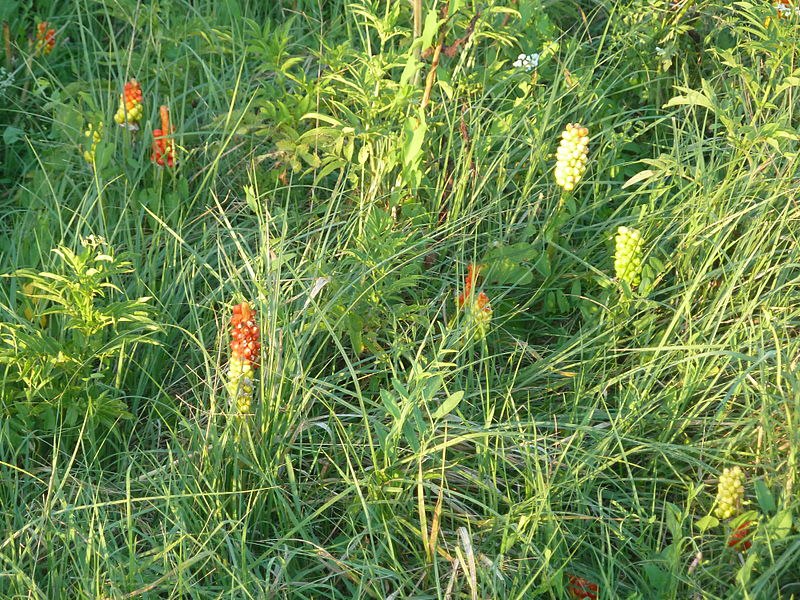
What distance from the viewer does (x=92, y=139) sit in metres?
2.61

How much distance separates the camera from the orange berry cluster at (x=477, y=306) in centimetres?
211

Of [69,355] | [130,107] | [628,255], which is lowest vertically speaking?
[69,355]

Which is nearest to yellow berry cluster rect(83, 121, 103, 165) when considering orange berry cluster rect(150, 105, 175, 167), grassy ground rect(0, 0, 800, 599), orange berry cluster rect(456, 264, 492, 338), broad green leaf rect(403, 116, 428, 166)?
grassy ground rect(0, 0, 800, 599)

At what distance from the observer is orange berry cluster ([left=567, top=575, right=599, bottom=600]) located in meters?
1.76

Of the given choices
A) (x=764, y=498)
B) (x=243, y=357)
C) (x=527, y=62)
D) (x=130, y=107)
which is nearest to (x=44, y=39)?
(x=130, y=107)

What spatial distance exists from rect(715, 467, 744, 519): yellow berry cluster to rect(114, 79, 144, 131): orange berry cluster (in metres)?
1.76

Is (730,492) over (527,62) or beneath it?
beneath

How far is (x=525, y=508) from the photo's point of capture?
186cm

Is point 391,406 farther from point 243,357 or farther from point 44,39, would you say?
point 44,39

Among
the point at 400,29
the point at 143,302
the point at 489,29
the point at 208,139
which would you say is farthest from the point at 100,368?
the point at 489,29

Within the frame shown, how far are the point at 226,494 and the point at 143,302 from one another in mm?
438

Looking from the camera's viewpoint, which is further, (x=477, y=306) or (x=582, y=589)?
(x=477, y=306)

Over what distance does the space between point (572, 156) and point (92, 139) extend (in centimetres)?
125

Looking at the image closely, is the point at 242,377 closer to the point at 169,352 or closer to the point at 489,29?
the point at 169,352
